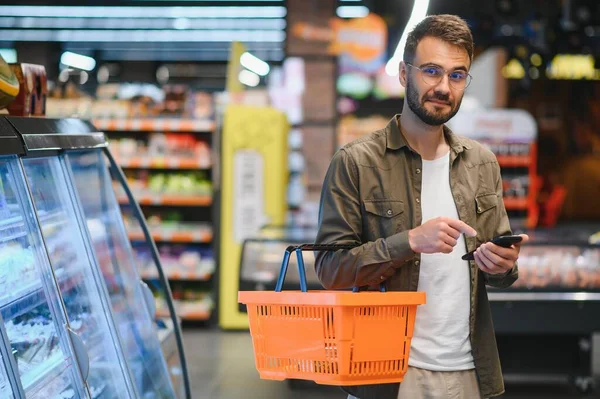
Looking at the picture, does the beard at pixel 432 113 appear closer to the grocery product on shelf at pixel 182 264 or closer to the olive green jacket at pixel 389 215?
the olive green jacket at pixel 389 215

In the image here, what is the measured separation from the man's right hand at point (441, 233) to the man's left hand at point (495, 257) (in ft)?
0.55

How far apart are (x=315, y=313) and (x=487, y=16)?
11.6 metres

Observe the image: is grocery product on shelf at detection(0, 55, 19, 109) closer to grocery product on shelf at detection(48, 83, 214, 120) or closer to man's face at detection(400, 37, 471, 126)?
man's face at detection(400, 37, 471, 126)

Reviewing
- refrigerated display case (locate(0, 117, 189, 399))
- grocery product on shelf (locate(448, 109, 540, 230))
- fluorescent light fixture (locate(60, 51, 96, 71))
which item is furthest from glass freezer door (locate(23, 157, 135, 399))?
fluorescent light fixture (locate(60, 51, 96, 71))

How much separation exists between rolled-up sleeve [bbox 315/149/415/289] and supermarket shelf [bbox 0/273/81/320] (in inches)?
34.0

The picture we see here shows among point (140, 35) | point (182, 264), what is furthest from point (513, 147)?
point (140, 35)

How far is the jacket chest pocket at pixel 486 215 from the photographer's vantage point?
2.75 metres

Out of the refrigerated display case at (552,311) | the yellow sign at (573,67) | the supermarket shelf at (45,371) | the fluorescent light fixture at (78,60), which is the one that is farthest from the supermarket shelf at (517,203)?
the yellow sign at (573,67)

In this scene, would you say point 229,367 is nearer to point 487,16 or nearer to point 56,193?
point 56,193

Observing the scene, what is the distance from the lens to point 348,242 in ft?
8.46

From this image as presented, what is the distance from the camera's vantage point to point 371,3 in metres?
12.9

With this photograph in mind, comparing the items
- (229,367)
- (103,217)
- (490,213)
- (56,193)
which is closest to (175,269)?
(229,367)

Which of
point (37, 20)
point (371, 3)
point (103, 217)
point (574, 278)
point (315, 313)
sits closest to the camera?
point (315, 313)

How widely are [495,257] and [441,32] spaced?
67cm
